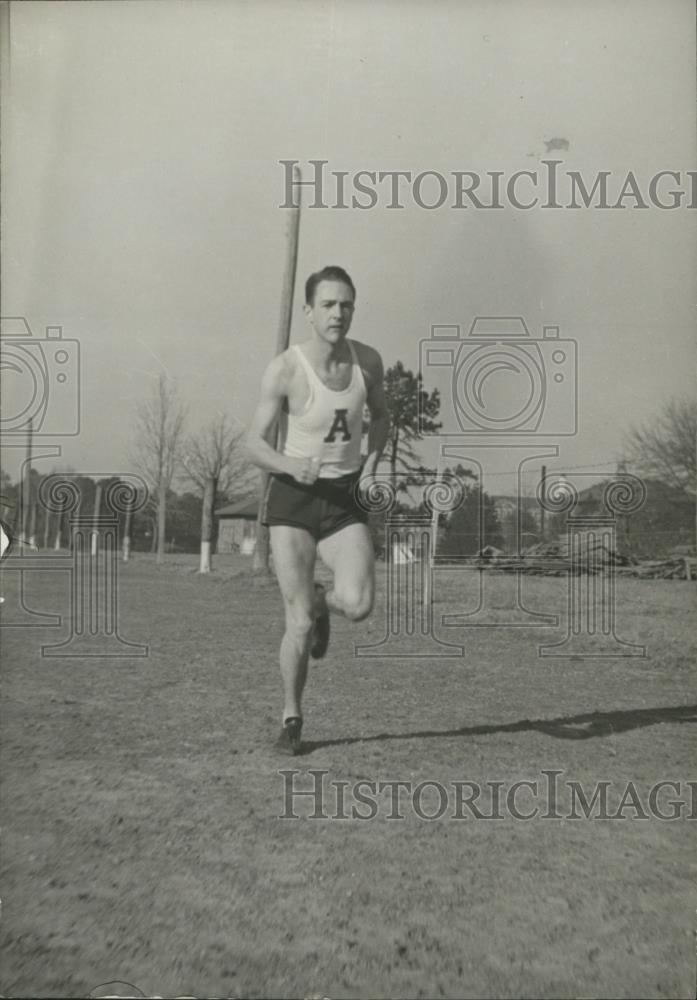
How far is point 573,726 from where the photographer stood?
227 cm

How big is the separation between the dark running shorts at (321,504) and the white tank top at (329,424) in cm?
3

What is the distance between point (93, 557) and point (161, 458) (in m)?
0.37

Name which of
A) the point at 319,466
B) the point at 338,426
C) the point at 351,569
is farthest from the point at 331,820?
the point at 338,426

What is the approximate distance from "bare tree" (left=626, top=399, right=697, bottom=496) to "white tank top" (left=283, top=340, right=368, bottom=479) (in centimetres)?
80

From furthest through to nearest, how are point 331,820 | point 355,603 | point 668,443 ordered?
point 668,443 → point 355,603 → point 331,820

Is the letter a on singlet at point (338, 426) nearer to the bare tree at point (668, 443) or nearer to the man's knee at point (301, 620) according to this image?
the man's knee at point (301, 620)

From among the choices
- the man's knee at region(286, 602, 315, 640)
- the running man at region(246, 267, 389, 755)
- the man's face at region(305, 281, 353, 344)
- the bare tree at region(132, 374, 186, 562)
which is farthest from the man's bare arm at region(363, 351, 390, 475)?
the bare tree at region(132, 374, 186, 562)

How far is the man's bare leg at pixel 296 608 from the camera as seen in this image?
227cm

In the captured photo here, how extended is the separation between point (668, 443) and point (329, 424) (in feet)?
3.20

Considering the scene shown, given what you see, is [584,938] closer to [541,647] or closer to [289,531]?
[541,647]

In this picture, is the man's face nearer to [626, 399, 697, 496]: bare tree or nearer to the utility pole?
the utility pole

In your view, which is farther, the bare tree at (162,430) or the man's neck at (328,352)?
the bare tree at (162,430)

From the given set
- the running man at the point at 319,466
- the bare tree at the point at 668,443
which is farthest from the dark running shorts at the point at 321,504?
the bare tree at the point at 668,443

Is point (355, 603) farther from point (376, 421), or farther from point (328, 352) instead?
point (328, 352)
